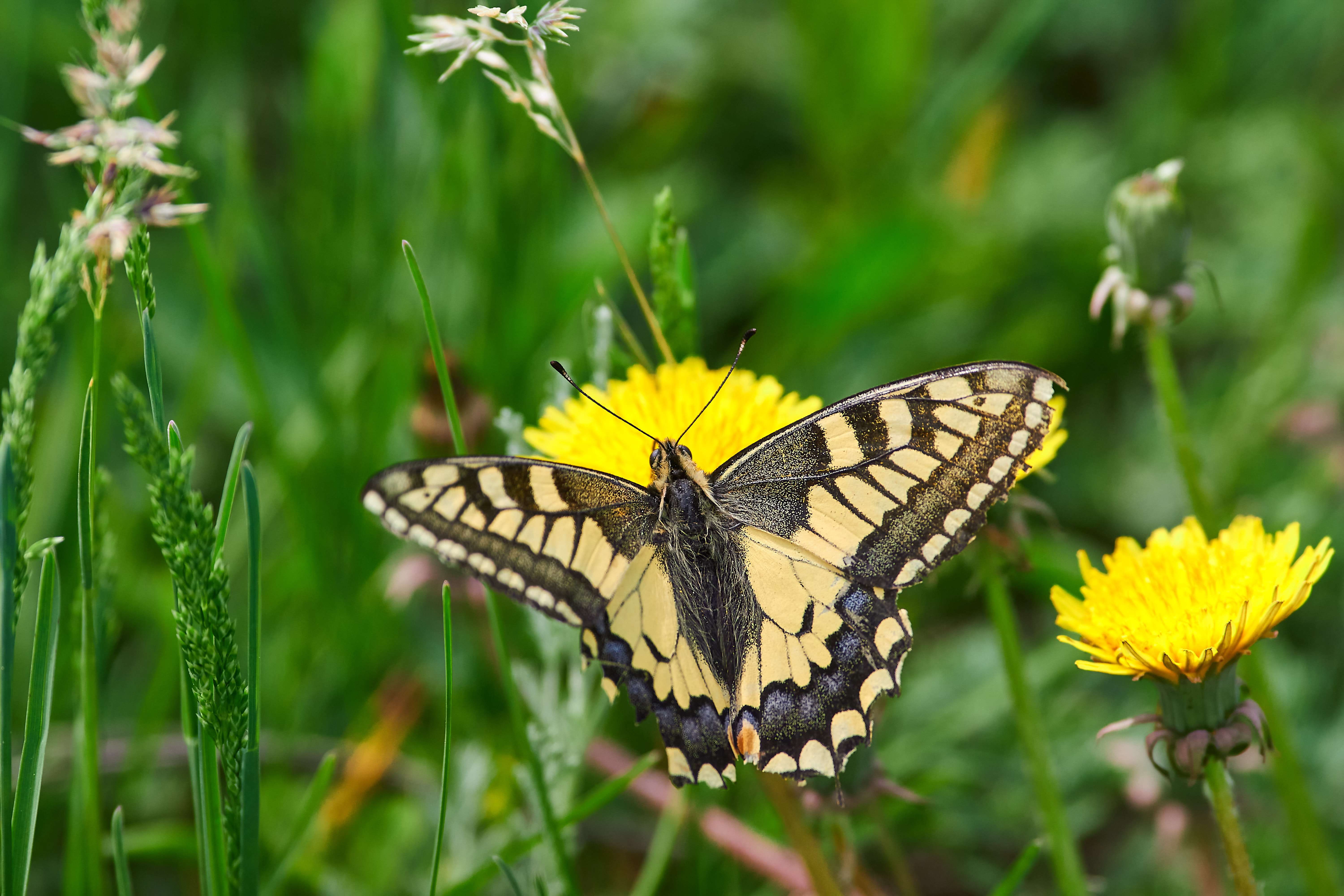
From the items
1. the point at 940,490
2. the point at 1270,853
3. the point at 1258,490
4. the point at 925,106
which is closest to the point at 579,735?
the point at 940,490

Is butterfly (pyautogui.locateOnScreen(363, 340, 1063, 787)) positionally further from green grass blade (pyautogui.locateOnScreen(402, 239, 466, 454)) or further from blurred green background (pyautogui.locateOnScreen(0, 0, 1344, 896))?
blurred green background (pyautogui.locateOnScreen(0, 0, 1344, 896))

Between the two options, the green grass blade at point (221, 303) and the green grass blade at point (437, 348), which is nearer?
the green grass blade at point (437, 348)

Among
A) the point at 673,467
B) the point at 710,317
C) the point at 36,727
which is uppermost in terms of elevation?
the point at 710,317

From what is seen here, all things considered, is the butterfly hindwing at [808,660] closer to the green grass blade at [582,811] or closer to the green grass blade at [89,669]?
the green grass blade at [582,811]

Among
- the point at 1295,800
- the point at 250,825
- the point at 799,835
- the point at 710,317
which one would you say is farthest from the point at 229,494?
the point at 710,317

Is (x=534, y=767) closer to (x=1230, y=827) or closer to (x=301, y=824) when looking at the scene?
(x=301, y=824)

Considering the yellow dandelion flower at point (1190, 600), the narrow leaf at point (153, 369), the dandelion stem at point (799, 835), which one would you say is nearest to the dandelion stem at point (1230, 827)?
the yellow dandelion flower at point (1190, 600)
